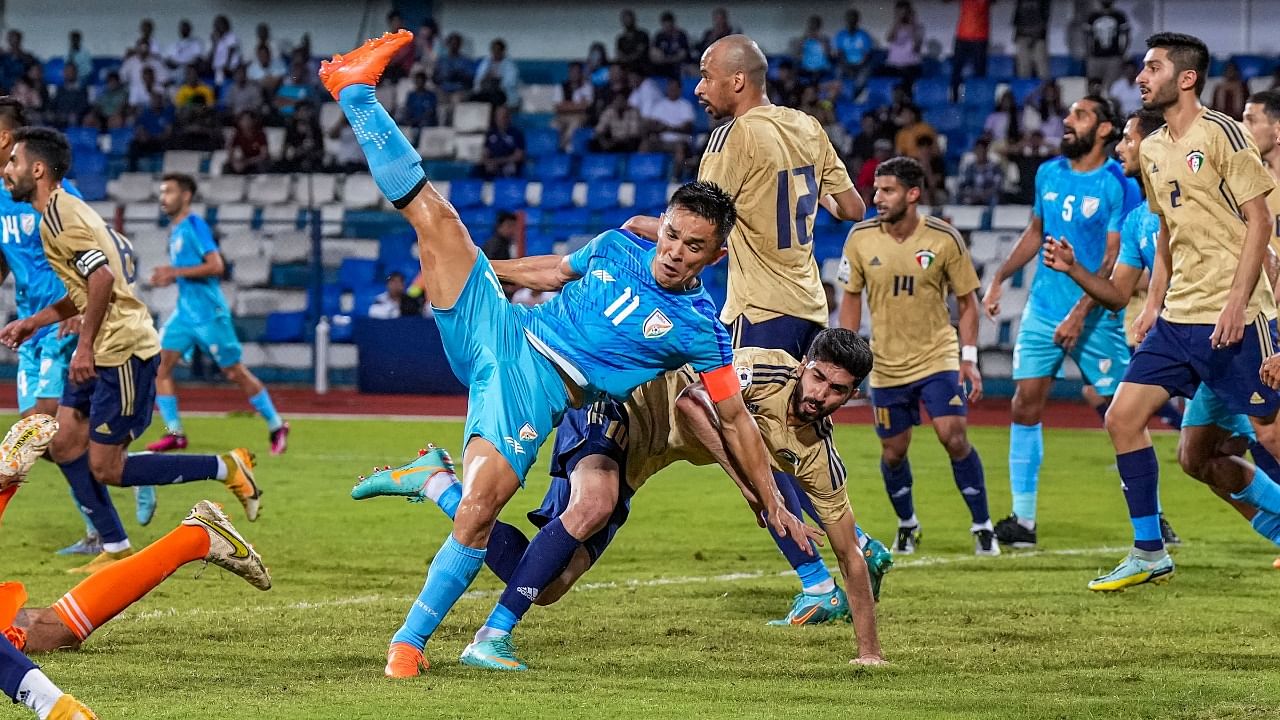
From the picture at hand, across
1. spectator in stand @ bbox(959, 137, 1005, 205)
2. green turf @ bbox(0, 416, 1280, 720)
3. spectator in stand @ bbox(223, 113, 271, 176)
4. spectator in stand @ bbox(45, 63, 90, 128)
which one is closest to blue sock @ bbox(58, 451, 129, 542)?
green turf @ bbox(0, 416, 1280, 720)

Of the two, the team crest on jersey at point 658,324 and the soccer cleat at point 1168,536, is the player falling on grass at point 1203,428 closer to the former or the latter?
the soccer cleat at point 1168,536

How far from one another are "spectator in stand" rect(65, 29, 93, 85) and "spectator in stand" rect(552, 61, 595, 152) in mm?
8649

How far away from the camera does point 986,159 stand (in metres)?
20.9

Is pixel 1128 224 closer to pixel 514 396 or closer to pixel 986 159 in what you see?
pixel 514 396

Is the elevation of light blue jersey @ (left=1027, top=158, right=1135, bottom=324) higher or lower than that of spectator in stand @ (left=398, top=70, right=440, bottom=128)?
lower

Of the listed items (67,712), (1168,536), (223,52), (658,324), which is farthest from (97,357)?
(223,52)

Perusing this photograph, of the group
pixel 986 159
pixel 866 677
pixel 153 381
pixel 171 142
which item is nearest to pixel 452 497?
pixel 866 677

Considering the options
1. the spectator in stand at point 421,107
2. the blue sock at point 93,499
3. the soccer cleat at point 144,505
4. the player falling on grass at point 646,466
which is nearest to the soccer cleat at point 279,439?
the soccer cleat at point 144,505

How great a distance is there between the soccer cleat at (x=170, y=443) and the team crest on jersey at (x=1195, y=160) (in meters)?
9.42

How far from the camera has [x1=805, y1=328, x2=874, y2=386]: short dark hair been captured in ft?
20.1

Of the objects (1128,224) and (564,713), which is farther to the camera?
(1128,224)

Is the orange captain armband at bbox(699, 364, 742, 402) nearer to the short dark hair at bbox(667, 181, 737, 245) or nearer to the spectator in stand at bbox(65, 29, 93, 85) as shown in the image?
the short dark hair at bbox(667, 181, 737, 245)

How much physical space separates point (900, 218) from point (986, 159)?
1193 centimetres

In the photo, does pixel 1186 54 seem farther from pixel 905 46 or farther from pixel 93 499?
pixel 905 46
